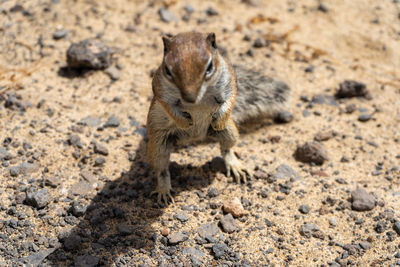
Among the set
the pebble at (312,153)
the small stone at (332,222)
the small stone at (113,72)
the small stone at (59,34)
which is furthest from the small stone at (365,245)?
the small stone at (59,34)

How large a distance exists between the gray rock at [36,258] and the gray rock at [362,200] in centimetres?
234

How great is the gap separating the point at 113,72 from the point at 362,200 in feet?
9.34

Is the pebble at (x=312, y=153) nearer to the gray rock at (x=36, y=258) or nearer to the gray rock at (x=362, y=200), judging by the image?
the gray rock at (x=362, y=200)

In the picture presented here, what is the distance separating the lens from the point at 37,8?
17.7 ft

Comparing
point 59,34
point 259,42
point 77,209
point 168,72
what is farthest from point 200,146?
point 59,34

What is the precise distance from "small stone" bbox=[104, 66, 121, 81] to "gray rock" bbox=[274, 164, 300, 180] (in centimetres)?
203

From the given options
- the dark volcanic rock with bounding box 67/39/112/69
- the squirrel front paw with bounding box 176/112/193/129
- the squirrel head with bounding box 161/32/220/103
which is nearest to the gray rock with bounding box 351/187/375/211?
the squirrel front paw with bounding box 176/112/193/129

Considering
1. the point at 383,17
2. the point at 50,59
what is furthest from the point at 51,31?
the point at 383,17

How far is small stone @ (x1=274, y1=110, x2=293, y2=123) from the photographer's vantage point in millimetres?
4379

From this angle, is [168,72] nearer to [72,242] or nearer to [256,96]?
[72,242]

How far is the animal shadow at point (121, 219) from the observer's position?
3.12 metres

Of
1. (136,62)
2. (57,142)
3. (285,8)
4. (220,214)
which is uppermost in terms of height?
(285,8)

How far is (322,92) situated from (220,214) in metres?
2.06

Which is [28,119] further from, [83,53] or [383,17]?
[383,17]
